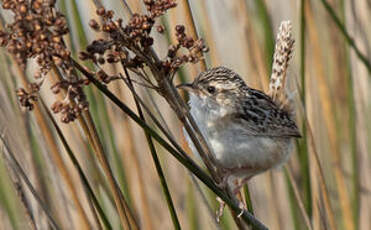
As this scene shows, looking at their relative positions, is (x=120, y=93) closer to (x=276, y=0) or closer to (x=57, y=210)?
(x=57, y=210)

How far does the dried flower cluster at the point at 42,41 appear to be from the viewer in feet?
4.26

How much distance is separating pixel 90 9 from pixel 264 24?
2.91 feet

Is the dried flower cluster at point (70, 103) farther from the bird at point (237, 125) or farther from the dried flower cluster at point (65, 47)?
the bird at point (237, 125)

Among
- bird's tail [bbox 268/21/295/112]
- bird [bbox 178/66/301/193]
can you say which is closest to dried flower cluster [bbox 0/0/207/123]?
bird [bbox 178/66/301/193]

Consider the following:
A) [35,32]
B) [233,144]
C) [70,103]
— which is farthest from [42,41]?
[233,144]

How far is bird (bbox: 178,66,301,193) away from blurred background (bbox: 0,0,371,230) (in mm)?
105

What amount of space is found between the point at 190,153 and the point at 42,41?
62.2 inches

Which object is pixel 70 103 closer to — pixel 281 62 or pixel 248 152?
pixel 248 152

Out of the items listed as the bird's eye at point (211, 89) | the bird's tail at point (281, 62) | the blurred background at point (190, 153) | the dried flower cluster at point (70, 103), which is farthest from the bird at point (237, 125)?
the dried flower cluster at point (70, 103)

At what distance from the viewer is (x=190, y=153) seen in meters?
2.80

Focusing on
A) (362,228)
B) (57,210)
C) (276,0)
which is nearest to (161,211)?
(57,210)

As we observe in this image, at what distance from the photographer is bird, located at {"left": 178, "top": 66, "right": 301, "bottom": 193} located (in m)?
2.43

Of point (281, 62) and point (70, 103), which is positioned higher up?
point (70, 103)

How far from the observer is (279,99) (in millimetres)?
2967
